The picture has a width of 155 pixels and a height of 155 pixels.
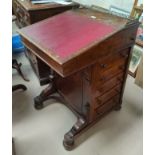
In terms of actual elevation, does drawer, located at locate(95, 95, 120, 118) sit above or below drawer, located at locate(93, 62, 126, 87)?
below

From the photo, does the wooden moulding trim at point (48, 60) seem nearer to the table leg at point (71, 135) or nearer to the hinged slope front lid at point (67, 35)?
the hinged slope front lid at point (67, 35)

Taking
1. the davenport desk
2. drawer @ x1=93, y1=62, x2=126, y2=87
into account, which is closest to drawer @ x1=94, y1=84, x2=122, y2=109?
the davenport desk

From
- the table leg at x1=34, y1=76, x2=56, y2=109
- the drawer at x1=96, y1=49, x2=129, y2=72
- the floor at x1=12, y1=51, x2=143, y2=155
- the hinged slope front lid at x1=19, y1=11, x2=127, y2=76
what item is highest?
the hinged slope front lid at x1=19, y1=11, x2=127, y2=76

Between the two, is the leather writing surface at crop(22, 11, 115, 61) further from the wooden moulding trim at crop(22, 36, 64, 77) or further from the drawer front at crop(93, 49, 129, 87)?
the drawer front at crop(93, 49, 129, 87)

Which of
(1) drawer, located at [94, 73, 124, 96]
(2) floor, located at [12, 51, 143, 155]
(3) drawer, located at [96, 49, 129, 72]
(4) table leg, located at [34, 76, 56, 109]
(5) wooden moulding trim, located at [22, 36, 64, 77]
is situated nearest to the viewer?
(5) wooden moulding trim, located at [22, 36, 64, 77]

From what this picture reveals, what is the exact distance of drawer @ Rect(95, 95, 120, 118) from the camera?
1.58 m

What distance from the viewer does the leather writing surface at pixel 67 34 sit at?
39.5 inches

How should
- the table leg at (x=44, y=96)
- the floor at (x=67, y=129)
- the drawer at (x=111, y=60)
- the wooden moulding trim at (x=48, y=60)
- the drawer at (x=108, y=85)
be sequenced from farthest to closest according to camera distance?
the table leg at (x=44, y=96) < the floor at (x=67, y=129) < the drawer at (x=108, y=85) < the drawer at (x=111, y=60) < the wooden moulding trim at (x=48, y=60)

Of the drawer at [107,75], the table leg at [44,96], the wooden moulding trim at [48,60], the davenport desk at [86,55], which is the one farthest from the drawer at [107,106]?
the wooden moulding trim at [48,60]

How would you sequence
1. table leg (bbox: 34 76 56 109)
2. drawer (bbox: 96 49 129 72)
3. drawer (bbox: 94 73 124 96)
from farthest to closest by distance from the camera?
table leg (bbox: 34 76 56 109), drawer (bbox: 94 73 124 96), drawer (bbox: 96 49 129 72)

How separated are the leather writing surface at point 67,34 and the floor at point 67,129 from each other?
0.90 m

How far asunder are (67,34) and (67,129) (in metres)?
0.94

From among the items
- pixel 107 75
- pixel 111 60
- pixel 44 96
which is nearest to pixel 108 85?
pixel 107 75
